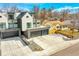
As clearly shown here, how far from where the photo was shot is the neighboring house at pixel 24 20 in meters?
2.05

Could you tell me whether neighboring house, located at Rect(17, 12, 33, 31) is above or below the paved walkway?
above

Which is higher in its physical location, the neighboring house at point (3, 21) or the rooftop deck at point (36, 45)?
the neighboring house at point (3, 21)

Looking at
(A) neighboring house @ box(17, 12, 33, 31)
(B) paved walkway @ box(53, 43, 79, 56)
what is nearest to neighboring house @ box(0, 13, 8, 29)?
(A) neighboring house @ box(17, 12, 33, 31)

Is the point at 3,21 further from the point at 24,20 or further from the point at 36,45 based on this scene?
the point at 36,45

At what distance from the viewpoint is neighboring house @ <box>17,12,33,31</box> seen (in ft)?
6.73

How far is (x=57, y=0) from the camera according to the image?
2.03m

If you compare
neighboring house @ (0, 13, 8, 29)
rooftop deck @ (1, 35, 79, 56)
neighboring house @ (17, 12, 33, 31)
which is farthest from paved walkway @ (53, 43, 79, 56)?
neighboring house @ (0, 13, 8, 29)

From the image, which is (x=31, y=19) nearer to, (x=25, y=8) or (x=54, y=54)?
(x=25, y=8)

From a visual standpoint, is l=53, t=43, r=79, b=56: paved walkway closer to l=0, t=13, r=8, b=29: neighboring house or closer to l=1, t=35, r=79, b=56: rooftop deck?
l=1, t=35, r=79, b=56: rooftop deck

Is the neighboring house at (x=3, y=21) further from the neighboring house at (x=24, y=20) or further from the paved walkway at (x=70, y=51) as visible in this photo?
the paved walkway at (x=70, y=51)

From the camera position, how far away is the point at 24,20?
207 cm

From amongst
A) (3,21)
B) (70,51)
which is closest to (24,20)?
(3,21)

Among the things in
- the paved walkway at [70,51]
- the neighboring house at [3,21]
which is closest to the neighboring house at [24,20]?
the neighboring house at [3,21]

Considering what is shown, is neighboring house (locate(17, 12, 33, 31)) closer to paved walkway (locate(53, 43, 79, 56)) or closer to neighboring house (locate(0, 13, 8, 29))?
neighboring house (locate(0, 13, 8, 29))
